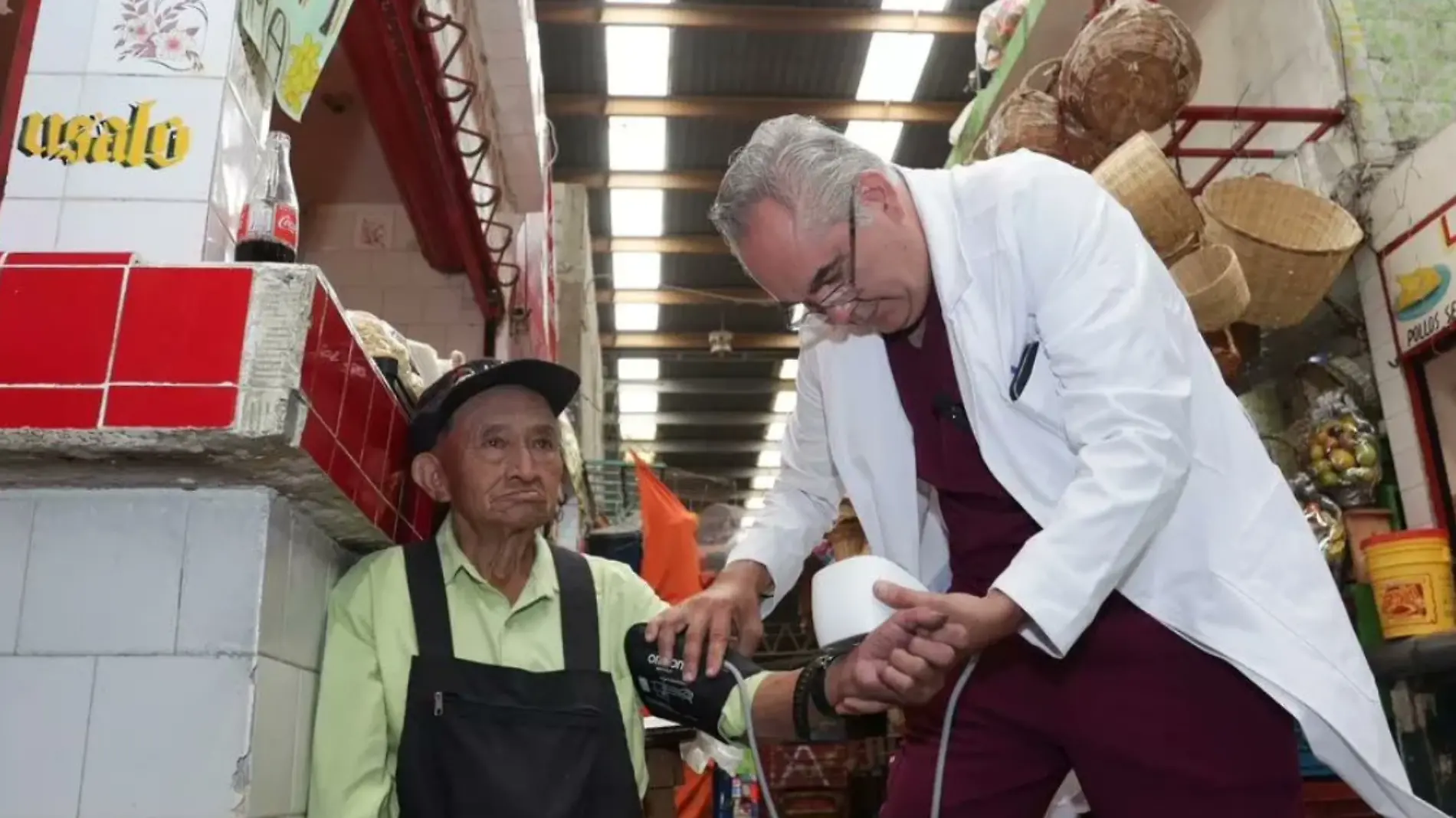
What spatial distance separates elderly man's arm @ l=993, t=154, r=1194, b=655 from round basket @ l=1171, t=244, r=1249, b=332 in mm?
1625

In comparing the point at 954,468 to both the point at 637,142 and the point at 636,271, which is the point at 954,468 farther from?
the point at 636,271

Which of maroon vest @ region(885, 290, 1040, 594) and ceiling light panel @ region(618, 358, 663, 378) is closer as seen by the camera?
maroon vest @ region(885, 290, 1040, 594)

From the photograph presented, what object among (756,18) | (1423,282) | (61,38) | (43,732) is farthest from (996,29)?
(43,732)

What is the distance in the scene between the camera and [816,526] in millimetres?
1921

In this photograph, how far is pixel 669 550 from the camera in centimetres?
483

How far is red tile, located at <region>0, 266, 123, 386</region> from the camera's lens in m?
1.13

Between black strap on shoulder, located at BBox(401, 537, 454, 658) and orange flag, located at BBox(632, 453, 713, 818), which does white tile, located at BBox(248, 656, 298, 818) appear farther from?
orange flag, located at BBox(632, 453, 713, 818)

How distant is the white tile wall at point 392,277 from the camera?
4.69 metres

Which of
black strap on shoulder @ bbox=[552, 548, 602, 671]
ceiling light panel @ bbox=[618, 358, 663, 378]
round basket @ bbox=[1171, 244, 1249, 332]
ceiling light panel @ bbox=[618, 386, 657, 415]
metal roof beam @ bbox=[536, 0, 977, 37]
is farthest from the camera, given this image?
ceiling light panel @ bbox=[618, 386, 657, 415]

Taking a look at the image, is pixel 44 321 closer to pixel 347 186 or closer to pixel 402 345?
pixel 402 345

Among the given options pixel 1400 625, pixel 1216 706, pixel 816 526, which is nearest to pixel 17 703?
pixel 816 526

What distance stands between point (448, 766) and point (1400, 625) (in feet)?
9.48

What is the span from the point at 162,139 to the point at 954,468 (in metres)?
1.12

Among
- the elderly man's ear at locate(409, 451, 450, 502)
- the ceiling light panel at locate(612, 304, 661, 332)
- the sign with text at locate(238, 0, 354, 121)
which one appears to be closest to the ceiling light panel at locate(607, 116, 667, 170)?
the ceiling light panel at locate(612, 304, 661, 332)
